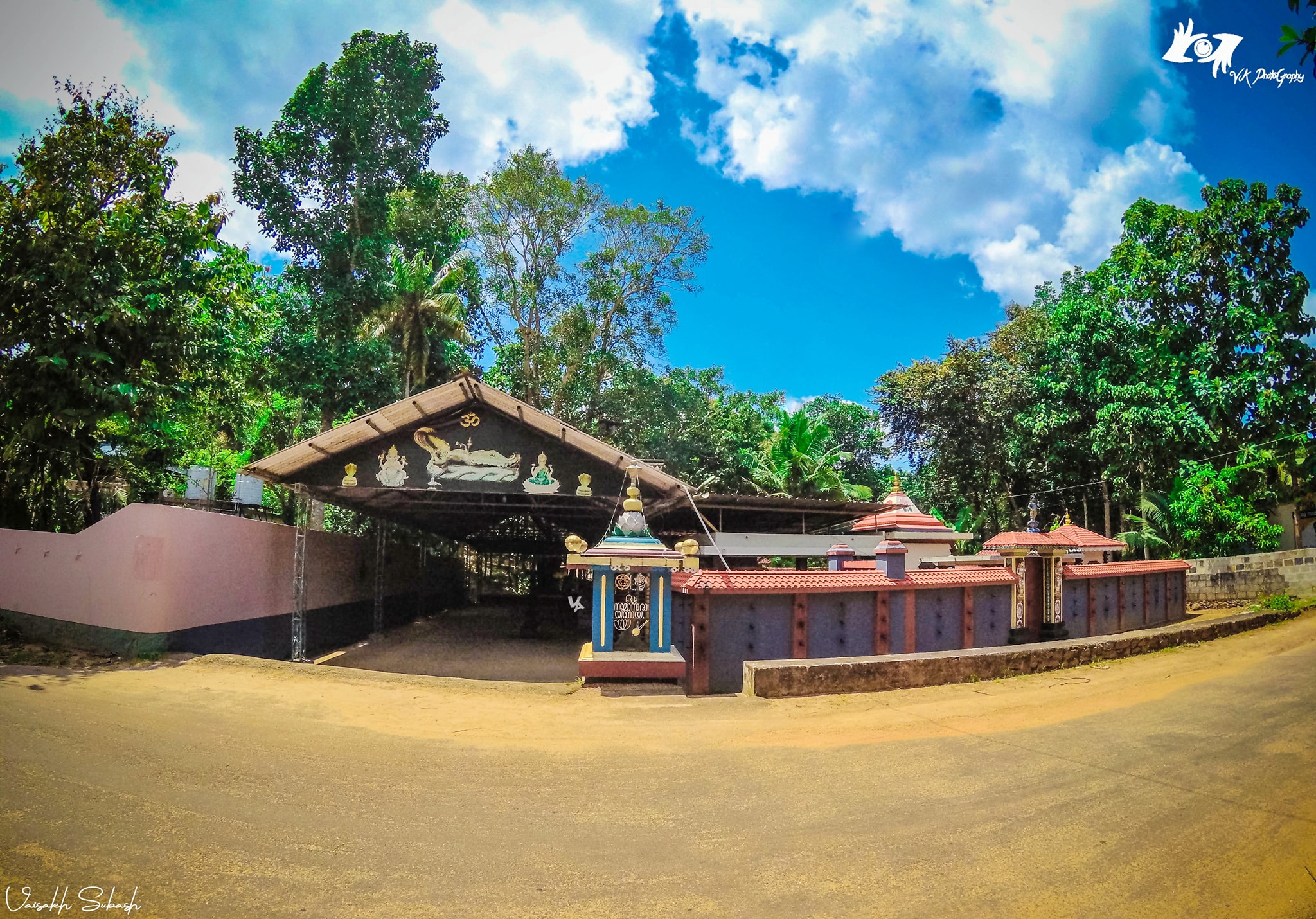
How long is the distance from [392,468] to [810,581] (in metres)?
7.64

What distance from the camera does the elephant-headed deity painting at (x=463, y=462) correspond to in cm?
1314

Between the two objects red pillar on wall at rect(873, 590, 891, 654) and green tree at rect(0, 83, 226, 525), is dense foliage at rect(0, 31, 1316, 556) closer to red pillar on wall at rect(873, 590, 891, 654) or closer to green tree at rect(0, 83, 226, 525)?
green tree at rect(0, 83, 226, 525)

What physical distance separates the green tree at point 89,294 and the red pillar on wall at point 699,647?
8563 mm

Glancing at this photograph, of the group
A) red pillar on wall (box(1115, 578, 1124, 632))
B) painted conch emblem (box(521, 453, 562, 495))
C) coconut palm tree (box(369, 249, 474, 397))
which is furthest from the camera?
coconut palm tree (box(369, 249, 474, 397))

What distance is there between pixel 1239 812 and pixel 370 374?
2073cm

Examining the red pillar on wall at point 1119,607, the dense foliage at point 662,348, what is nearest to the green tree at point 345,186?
the dense foliage at point 662,348

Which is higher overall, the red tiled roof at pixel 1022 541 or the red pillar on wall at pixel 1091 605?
the red tiled roof at pixel 1022 541

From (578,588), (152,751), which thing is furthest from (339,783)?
Answer: (578,588)

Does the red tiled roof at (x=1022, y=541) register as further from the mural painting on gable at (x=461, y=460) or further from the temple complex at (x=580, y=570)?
the mural painting on gable at (x=461, y=460)

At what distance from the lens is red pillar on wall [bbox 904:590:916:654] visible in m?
11.4

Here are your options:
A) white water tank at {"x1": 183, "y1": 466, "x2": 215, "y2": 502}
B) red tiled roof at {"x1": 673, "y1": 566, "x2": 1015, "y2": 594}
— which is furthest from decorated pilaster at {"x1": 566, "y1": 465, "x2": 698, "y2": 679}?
white water tank at {"x1": 183, "y1": 466, "x2": 215, "y2": 502}

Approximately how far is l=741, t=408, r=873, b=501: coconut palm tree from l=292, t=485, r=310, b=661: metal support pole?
1797 centimetres

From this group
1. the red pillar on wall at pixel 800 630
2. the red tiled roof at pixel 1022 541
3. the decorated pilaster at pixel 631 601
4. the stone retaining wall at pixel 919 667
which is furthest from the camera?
the red tiled roof at pixel 1022 541

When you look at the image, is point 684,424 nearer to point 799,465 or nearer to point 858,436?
point 799,465
